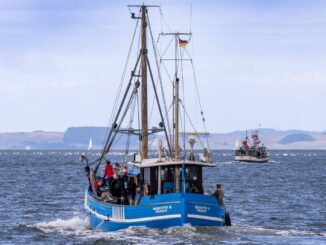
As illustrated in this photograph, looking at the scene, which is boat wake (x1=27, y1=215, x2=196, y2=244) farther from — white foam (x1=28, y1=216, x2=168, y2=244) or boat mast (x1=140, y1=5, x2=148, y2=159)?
boat mast (x1=140, y1=5, x2=148, y2=159)

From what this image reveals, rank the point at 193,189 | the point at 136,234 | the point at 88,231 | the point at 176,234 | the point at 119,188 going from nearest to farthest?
the point at 176,234 < the point at 136,234 < the point at 193,189 < the point at 119,188 < the point at 88,231

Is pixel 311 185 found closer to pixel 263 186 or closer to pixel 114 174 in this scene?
pixel 263 186

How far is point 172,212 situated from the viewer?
147 ft

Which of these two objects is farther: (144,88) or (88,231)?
(144,88)

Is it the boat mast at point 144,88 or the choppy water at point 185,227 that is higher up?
the boat mast at point 144,88

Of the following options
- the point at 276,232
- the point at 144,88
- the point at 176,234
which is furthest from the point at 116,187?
the point at 276,232

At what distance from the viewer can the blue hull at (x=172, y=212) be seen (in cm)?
4466

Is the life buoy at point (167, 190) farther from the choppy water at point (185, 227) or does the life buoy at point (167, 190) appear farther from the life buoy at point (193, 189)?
the choppy water at point (185, 227)

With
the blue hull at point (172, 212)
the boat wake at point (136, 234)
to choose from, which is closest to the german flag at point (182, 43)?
the boat wake at point (136, 234)

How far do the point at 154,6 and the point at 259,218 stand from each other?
15.2m

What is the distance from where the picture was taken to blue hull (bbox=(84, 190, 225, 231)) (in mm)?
44656

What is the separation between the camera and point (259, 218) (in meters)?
60.7

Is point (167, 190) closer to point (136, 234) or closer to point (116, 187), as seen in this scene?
point (136, 234)

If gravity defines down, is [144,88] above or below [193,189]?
above
